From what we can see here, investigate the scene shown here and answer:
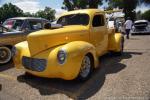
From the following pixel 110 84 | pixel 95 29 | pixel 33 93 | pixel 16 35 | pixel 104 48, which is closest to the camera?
pixel 33 93

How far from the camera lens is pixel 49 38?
6996mm

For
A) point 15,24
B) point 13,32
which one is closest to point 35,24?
point 15,24

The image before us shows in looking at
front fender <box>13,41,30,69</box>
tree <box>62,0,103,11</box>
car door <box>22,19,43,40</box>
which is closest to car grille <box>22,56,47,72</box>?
front fender <box>13,41,30,69</box>

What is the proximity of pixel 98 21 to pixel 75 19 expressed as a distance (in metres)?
0.79

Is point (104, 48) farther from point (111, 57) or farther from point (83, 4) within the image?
point (83, 4)

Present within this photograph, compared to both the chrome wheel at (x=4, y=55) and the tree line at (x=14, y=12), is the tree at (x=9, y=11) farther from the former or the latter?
the chrome wheel at (x=4, y=55)

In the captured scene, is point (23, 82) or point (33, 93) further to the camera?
point (23, 82)

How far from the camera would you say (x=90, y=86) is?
6.57m

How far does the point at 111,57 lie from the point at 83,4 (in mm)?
48200

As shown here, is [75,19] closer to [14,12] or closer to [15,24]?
[15,24]

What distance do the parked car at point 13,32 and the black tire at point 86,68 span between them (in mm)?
2837

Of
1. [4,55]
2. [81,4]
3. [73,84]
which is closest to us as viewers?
[73,84]

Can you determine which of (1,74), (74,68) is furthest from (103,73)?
(1,74)

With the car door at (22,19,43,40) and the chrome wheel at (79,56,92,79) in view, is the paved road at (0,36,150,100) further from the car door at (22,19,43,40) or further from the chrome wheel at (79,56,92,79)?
the car door at (22,19,43,40)
